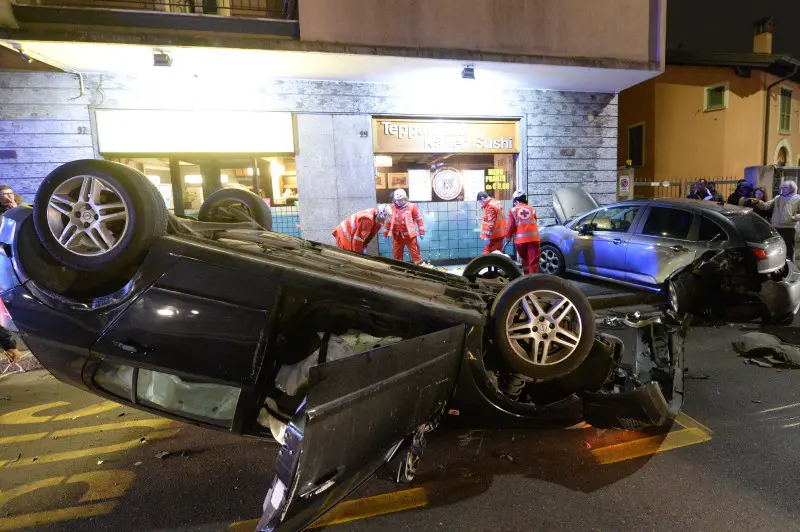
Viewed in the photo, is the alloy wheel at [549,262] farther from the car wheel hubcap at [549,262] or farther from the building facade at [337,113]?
the building facade at [337,113]

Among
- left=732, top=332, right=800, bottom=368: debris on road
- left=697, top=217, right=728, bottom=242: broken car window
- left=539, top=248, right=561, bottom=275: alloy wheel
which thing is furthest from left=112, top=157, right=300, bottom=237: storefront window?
left=732, top=332, right=800, bottom=368: debris on road

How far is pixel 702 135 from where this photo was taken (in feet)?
55.5

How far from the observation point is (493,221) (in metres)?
8.03

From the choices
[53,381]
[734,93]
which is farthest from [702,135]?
[53,381]

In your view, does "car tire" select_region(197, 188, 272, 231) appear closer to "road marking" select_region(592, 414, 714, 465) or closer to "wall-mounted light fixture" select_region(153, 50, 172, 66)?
"road marking" select_region(592, 414, 714, 465)

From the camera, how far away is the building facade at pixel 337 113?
7867 mm

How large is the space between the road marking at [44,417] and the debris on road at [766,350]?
6.03m

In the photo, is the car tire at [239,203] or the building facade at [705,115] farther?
the building facade at [705,115]


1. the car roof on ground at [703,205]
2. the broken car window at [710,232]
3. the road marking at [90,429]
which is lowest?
the road marking at [90,429]

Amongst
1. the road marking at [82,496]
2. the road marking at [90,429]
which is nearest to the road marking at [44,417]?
the road marking at [90,429]

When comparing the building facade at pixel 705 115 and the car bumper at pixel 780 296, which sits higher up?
the building facade at pixel 705 115

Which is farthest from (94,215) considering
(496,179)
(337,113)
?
(496,179)

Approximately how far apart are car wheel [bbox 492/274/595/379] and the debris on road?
3.06 metres

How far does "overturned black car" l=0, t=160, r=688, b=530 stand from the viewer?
97.2 inches
